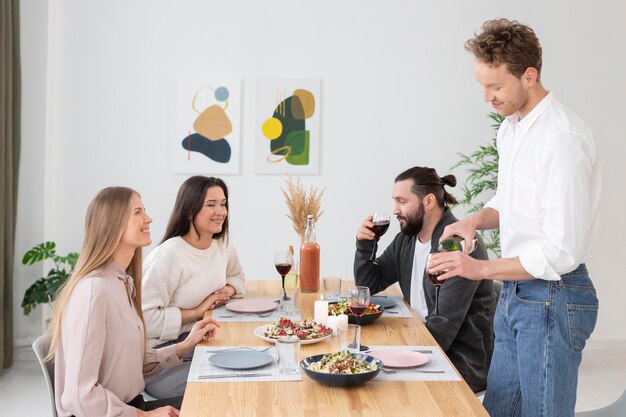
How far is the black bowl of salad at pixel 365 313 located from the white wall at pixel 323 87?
2546mm

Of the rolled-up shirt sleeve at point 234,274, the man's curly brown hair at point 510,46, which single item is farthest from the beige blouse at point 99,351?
the man's curly brown hair at point 510,46

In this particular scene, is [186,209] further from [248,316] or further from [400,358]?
[400,358]

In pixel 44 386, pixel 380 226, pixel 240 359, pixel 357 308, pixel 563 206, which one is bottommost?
pixel 44 386

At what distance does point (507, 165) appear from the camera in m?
2.35

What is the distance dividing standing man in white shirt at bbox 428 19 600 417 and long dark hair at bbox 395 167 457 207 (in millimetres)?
1035

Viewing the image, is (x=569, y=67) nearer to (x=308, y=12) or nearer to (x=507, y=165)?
(x=308, y=12)

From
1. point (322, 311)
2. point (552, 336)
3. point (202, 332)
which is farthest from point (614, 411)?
point (202, 332)

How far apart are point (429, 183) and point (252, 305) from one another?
0.97 metres

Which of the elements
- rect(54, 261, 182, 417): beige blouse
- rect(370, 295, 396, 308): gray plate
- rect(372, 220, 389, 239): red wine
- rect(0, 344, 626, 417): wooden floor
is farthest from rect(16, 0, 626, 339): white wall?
rect(54, 261, 182, 417): beige blouse

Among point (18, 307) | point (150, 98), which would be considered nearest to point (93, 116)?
point (150, 98)

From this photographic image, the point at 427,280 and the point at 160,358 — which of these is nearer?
the point at 160,358

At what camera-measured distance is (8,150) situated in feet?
15.7

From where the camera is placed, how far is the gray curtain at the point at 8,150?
15.4 feet

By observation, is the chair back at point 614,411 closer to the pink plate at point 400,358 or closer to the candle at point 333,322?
the pink plate at point 400,358
